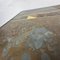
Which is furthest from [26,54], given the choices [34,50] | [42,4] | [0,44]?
[42,4]

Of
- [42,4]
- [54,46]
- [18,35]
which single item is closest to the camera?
[54,46]

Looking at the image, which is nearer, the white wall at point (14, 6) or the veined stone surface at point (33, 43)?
the veined stone surface at point (33, 43)

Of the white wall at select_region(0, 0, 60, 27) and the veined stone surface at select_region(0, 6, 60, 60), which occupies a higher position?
the veined stone surface at select_region(0, 6, 60, 60)

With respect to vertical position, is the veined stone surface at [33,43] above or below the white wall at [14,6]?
above

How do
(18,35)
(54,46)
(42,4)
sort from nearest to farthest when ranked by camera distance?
(54,46), (18,35), (42,4)

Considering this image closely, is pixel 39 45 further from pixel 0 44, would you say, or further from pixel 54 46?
pixel 0 44

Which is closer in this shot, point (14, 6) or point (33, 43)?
point (33, 43)

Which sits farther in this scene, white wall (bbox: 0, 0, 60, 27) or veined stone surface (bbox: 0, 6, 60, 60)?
white wall (bbox: 0, 0, 60, 27)

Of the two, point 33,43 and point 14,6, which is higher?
point 33,43
